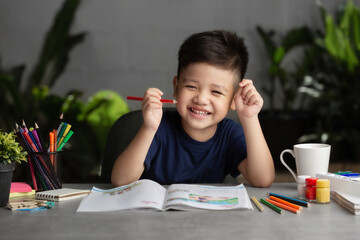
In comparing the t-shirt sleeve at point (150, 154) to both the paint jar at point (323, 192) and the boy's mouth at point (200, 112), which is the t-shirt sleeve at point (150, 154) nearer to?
the boy's mouth at point (200, 112)

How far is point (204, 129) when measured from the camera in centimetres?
154

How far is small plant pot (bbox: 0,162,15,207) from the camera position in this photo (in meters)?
1.04

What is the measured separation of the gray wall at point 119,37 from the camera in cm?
345

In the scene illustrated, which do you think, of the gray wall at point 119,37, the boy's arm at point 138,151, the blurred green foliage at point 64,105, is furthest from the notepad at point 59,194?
the gray wall at point 119,37

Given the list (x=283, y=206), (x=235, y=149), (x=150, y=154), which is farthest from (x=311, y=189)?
(x=150, y=154)

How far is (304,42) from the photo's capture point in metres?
3.49

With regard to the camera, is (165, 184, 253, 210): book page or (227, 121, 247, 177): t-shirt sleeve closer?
(165, 184, 253, 210): book page

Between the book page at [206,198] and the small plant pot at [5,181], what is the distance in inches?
14.5

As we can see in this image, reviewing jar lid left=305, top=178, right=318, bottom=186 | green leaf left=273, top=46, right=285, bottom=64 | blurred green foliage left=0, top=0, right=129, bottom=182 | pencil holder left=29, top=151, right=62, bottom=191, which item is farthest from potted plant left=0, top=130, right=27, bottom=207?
green leaf left=273, top=46, right=285, bottom=64

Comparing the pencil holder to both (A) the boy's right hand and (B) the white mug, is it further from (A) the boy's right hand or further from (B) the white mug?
(B) the white mug

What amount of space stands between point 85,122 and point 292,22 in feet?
5.75

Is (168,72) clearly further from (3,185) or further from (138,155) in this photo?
(3,185)

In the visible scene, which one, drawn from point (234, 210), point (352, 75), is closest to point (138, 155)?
point (234, 210)

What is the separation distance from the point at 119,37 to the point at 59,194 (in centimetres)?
250
